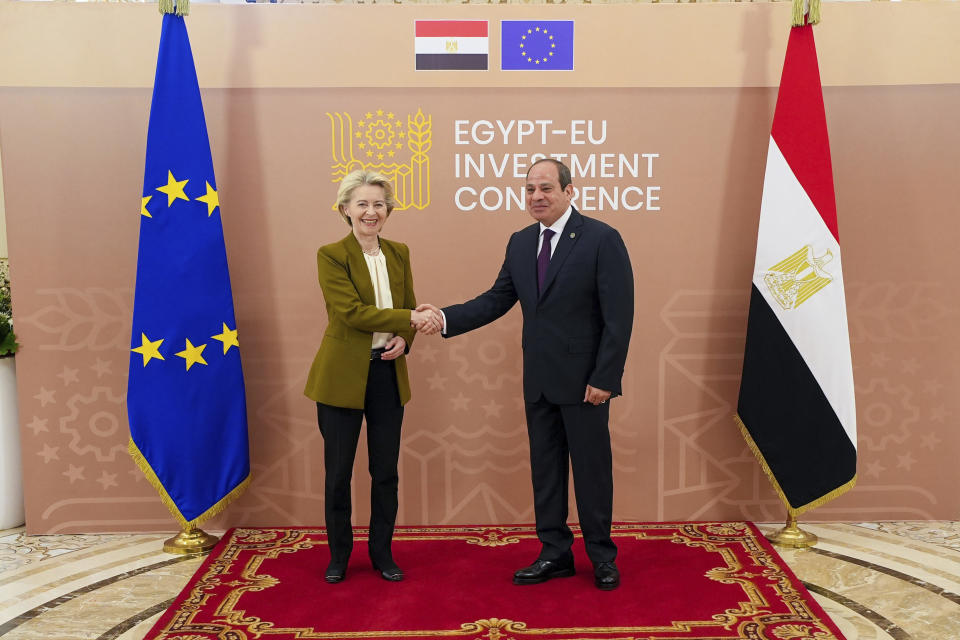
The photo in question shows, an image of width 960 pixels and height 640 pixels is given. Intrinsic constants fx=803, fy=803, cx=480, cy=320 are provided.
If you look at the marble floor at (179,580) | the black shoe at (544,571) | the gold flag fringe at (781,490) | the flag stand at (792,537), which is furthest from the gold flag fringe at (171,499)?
the flag stand at (792,537)

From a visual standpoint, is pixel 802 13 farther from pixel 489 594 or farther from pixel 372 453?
pixel 489 594

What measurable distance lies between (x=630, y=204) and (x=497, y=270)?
0.73m

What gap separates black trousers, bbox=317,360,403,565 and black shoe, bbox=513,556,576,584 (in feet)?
1.91

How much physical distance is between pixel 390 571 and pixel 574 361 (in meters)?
1.18

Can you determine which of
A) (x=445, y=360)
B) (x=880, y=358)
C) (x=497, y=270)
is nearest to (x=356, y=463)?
(x=445, y=360)

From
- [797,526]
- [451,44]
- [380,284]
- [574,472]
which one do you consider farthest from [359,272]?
[797,526]

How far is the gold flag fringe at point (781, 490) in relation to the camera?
3717mm

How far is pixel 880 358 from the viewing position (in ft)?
13.2

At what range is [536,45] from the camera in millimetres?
3850

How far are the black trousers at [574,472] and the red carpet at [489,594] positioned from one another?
0.60 ft

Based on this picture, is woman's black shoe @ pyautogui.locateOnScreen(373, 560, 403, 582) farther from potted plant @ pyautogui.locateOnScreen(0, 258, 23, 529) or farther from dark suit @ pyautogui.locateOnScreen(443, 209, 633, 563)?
potted plant @ pyautogui.locateOnScreen(0, 258, 23, 529)

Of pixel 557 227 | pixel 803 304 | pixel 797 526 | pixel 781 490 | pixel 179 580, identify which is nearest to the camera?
pixel 557 227

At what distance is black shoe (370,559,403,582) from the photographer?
11.0 feet

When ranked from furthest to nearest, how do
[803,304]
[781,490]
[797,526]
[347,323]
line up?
[797,526], [781,490], [803,304], [347,323]
